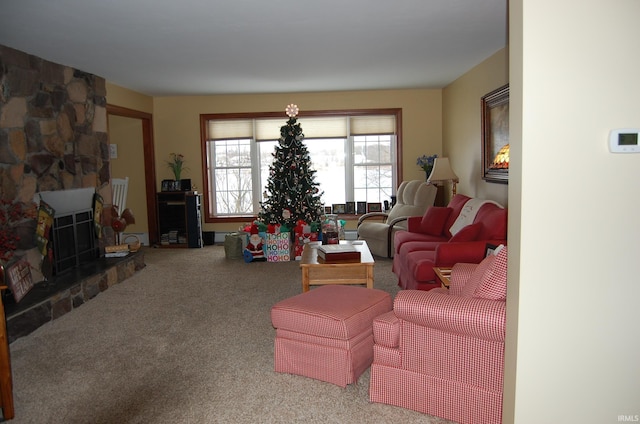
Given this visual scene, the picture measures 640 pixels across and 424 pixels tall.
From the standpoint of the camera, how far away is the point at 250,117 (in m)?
7.91

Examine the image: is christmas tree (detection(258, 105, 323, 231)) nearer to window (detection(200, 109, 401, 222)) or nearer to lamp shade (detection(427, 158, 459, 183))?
window (detection(200, 109, 401, 222))

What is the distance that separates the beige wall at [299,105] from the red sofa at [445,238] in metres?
2.25

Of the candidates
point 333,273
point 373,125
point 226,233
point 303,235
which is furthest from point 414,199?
point 226,233

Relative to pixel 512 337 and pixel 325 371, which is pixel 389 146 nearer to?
pixel 325 371

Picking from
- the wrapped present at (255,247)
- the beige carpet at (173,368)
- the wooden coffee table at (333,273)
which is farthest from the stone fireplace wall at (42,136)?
the wooden coffee table at (333,273)

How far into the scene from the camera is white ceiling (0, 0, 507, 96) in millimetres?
3533

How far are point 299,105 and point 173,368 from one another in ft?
18.0

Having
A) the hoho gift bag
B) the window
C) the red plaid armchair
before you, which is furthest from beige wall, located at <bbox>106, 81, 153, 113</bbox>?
the red plaid armchair

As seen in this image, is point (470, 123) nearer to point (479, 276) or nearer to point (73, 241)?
point (479, 276)

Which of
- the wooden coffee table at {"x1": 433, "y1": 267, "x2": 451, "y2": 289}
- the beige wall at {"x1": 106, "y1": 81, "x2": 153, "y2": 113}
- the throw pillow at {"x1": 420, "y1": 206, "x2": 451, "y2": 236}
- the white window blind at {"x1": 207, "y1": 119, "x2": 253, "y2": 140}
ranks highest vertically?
the beige wall at {"x1": 106, "y1": 81, "x2": 153, "y2": 113}

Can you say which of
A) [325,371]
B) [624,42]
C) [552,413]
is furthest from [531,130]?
[325,371]

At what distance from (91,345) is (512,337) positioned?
2998 millimetres

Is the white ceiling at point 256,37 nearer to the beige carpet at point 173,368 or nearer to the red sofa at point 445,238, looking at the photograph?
the red sofa at point 445,238

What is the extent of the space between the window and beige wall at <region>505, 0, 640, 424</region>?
6102 millimetres
